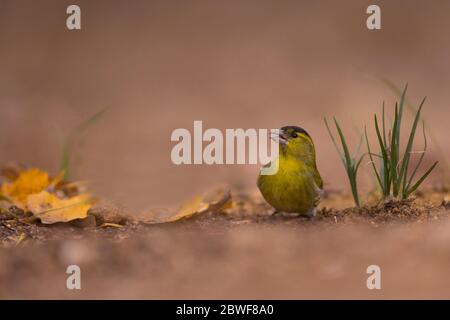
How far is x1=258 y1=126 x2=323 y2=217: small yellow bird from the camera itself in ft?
15.8

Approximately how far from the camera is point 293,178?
4.82 m

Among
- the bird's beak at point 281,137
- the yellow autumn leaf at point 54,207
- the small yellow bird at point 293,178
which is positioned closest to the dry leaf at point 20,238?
the yellow autumn leaf at point 54,207

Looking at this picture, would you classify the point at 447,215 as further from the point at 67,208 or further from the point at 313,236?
the point at 67,208

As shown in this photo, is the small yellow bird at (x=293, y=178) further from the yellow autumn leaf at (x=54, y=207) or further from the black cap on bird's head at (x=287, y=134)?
the yellow autumn leaf at (x=54, y=207)

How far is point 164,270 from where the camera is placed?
13.5ft

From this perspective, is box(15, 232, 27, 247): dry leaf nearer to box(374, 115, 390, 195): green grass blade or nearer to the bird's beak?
the bird's beak

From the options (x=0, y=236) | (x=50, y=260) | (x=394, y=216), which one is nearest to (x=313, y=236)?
(x=394, y=216)

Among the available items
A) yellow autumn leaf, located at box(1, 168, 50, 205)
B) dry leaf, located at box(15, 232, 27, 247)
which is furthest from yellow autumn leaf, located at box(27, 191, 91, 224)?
yellow autumn leaf, located at box(1, 168, 50, 205)

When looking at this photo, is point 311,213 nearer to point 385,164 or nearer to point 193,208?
point 385,164

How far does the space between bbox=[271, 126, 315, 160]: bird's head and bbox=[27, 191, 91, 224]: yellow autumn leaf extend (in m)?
1.23

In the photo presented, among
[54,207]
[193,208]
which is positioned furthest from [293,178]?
[54,207]

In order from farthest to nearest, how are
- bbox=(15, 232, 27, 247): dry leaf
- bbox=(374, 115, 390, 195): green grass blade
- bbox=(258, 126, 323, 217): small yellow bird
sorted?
bbox=(258, 126, 323, 217): small yellow bird < bbox=(374, 115, 390, 195): green grass blade < bbox=(15, 232, 27, 247): dry leaf

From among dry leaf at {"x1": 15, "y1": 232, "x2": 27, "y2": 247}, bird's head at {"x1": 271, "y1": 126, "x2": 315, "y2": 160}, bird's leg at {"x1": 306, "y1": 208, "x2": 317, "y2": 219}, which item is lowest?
dry leaf at {"x1": 15, "y1": 232, "x2": 27, "y2": 247}

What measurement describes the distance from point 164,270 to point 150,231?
0.63 m
